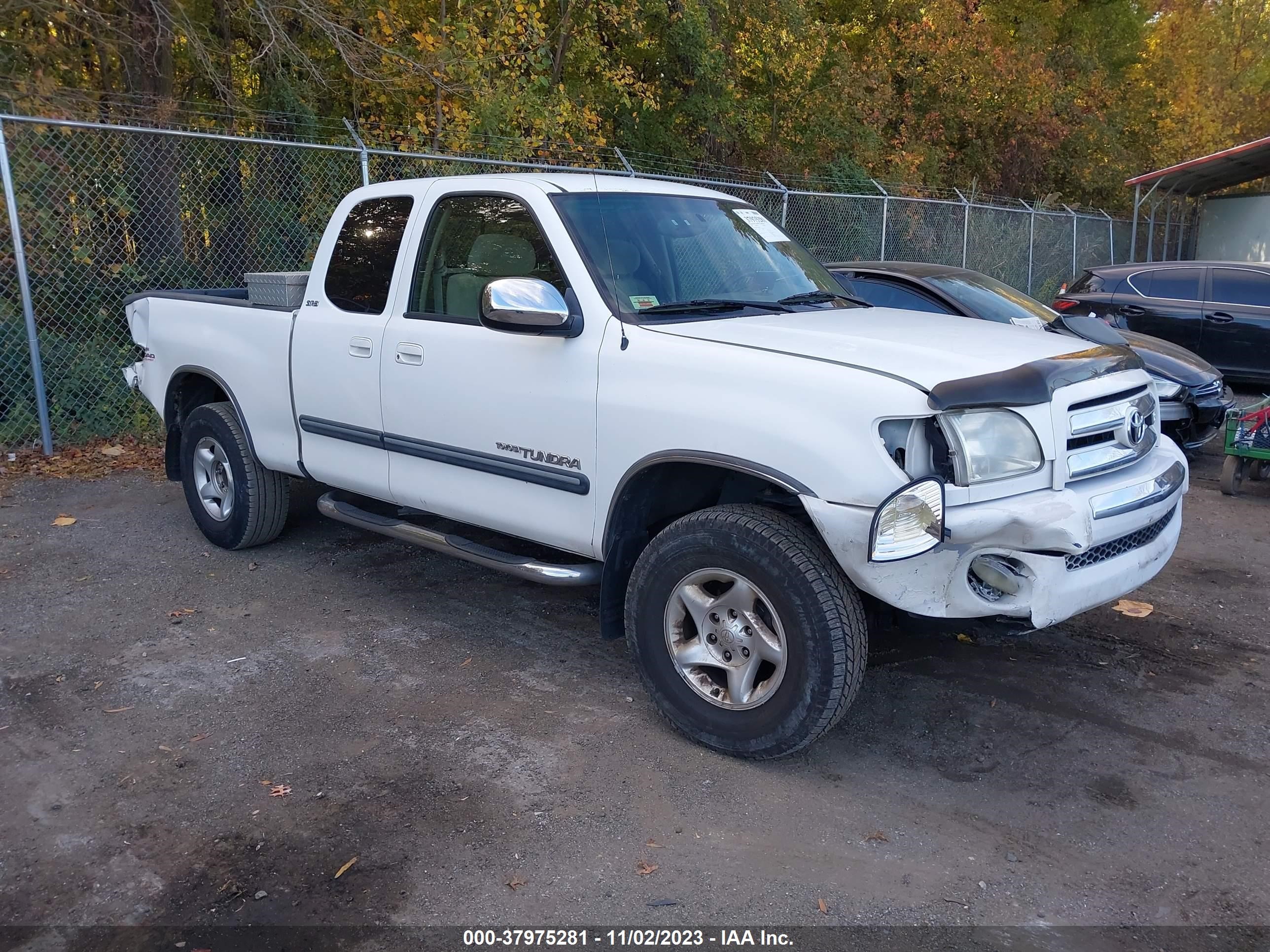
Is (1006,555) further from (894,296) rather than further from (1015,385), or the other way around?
(894,296)

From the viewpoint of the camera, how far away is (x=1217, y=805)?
11.7 ft

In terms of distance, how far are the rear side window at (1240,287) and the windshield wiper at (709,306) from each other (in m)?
8.81

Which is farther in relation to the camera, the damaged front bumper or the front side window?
the front side window

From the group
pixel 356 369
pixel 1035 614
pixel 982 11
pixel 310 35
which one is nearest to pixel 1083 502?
pixel 1035 614

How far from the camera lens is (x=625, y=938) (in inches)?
113

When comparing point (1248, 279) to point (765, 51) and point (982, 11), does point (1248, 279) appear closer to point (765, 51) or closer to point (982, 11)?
point (765, 51)

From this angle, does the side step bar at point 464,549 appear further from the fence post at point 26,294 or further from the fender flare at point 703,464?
the fence post at point 26,294

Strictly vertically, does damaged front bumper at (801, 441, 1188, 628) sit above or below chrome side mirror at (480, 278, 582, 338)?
below

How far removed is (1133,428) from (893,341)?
96 centimetres

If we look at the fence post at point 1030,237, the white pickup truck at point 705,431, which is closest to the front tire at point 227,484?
the white pickup truck at point 705,431

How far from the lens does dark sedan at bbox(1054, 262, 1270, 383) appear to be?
1105cm

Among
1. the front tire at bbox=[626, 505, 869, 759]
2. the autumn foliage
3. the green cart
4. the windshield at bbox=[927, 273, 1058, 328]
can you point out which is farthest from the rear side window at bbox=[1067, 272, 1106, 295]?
the front tire at bbox=[626, 505, 869, 759]

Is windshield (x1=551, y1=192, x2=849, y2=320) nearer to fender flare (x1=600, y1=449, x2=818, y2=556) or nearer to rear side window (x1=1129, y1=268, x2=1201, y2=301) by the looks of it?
fender flare (x1=600, y1=449, x2=818, y2=556)

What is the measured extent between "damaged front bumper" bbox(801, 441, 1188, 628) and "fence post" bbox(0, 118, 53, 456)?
23.2 ft
